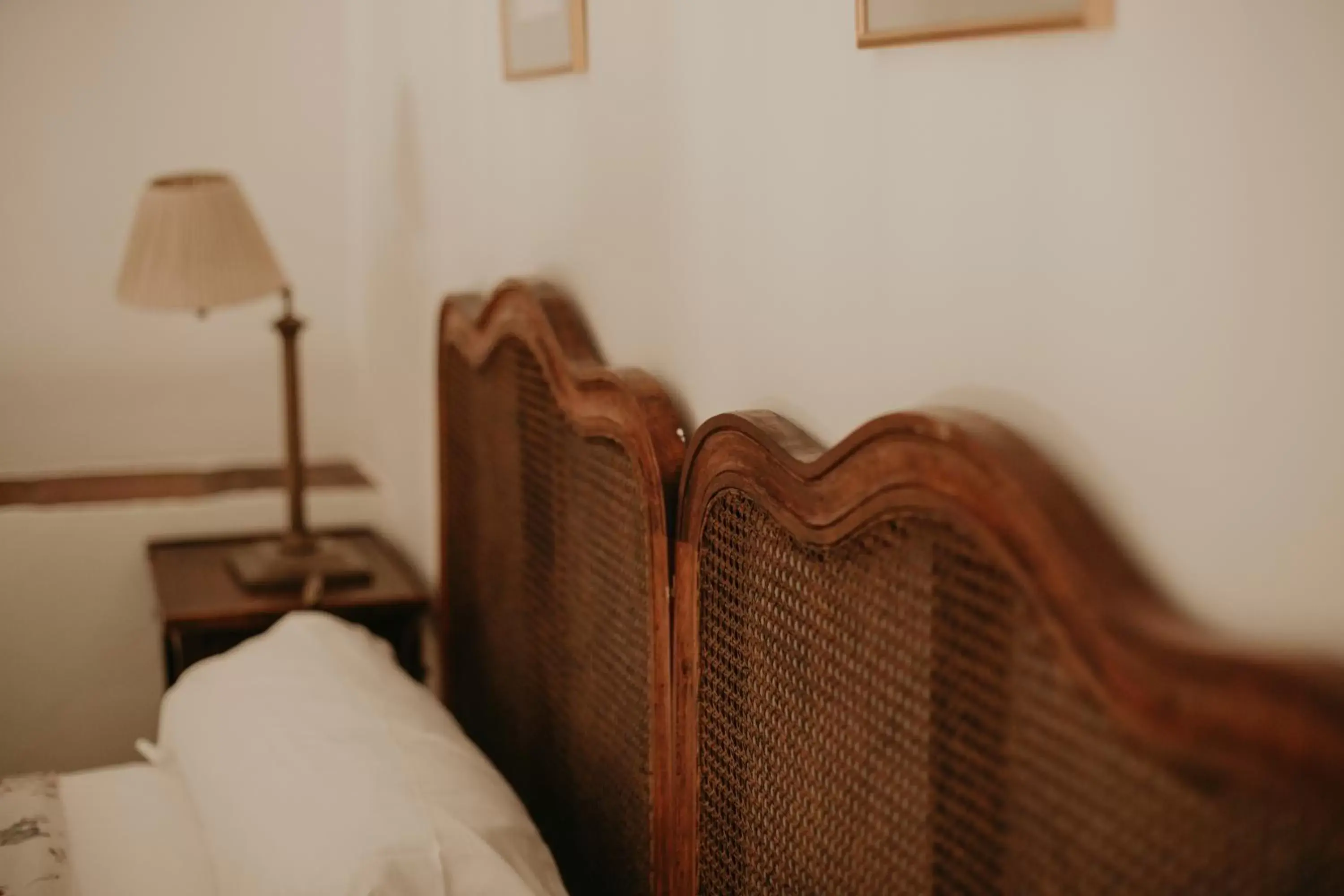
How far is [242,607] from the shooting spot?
2234 mm

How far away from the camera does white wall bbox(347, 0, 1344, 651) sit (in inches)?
28.4

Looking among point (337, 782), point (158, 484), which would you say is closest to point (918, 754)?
point (337, 782)

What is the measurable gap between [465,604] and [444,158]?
70cm

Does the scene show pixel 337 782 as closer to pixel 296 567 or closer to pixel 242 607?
pixel 242 607

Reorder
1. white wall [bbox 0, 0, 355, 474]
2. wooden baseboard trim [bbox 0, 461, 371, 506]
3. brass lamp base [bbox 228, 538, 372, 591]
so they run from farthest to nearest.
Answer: white wall [bbox 0, 0, 355, 474] → wooden baseboard trim [bbox 0, 461, 371, 506] → brass lamp base [bbox 228, 538, 372, 591]

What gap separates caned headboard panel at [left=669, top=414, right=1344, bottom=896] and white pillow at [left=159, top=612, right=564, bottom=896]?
21 centimetres

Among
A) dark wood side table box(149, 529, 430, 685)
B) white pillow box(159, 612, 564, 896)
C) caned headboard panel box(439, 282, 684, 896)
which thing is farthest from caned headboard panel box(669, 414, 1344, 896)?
dark wood side table box(149, 529, 430, 685)

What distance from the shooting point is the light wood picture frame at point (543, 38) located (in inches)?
65.6

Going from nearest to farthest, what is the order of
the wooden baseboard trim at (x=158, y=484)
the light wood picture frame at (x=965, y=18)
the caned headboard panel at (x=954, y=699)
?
the caned headboard panel at (x=954, y=699) < the light wood picture frame at (x=965, y=18) < the wooden baseboard trim at (x=158, y=484)

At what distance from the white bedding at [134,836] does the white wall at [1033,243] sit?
0.74 meters

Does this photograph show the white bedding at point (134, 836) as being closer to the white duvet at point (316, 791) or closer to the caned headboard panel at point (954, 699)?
the white duvet at point (316, 791)

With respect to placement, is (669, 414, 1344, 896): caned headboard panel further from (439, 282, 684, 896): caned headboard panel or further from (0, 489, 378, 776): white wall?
(0, 489, 378, 776): white wall

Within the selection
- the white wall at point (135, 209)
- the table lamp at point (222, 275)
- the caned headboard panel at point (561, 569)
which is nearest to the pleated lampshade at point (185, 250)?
the table lamp at point (222, 275)

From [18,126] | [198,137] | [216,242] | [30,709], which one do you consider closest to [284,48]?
[198,137]
